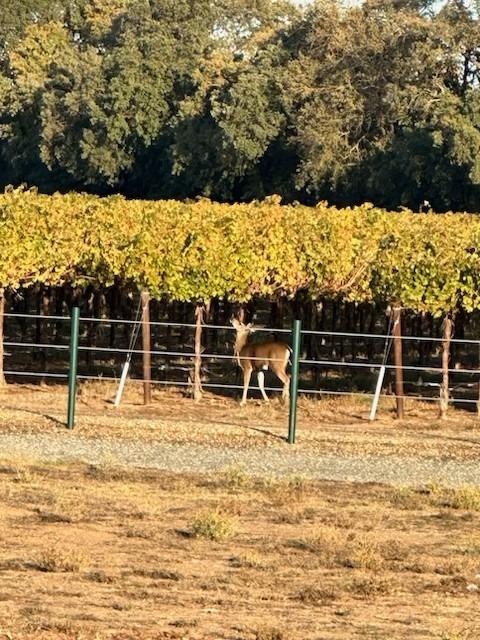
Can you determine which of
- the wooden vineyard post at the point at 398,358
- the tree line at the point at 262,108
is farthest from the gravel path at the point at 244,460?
the tree line at the point at 262,108

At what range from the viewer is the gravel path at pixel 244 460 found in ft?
54.4

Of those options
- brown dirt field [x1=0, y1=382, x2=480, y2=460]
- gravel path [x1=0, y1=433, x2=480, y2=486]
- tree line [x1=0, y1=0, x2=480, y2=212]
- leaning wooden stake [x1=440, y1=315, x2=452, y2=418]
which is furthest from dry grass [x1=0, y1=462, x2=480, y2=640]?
tree line [x1=0, y1=0, x2=480, y2=212]

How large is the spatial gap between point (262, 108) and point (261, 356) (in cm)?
3768

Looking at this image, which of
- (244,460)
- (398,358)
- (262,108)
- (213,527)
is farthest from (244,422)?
(262,108)

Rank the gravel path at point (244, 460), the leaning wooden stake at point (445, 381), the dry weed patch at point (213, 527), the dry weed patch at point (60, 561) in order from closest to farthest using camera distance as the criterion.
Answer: the dry weed patch at point (60, 561)
the dry weed patch at point (213, 527)
the gravel path at point (244, 460)
the leaning wooden stake at point (445, 381)

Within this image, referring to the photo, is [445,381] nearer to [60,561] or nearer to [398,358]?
[398,358]

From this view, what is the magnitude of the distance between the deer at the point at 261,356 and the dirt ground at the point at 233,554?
4.25m

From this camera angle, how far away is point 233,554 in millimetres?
11734

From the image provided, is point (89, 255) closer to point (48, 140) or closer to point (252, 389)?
point (252, 389)

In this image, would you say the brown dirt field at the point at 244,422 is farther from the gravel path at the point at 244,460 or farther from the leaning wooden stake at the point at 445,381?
the gravel path at the point at 244,460

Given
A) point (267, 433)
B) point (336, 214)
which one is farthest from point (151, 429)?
point (336, 214)

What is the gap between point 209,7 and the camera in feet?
235

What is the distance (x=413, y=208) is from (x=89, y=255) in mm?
31525

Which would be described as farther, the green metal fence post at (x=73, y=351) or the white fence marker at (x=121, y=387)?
the white fence marker at (x=121, y=387)
